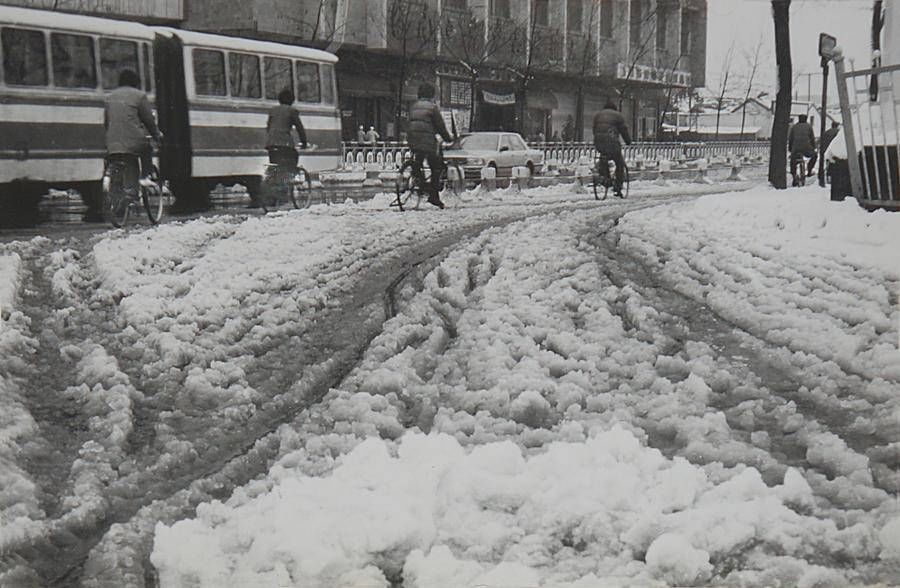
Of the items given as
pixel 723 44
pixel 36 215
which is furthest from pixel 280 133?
pixel 723 44

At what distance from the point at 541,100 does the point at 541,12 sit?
8.47 metres

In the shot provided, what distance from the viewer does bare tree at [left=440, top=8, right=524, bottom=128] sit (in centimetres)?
3328

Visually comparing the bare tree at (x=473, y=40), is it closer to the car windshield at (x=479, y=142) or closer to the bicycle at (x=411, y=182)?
the car windshield at (x=479, y=142)

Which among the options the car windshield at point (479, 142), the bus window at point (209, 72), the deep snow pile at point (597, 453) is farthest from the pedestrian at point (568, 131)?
the deep snow pile at point (597, 453)

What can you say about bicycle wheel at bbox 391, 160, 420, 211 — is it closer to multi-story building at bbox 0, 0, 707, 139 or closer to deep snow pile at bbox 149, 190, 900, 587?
multi-story building at bbox 0, 0, 707, 139

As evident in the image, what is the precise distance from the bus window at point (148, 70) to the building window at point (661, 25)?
8577 mm

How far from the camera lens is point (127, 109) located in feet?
36.0

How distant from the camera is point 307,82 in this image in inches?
692

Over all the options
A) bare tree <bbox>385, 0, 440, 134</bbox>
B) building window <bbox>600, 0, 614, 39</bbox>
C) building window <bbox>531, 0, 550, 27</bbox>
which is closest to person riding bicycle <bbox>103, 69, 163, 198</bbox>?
building window <bbox>600, 0, 614, 39</bbox>

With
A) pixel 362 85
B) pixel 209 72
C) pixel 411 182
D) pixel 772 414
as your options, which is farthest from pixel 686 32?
pixel 362 85

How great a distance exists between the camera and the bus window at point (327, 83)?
59.4 ft

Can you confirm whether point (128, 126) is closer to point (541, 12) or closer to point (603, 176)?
A: point (603, 176)

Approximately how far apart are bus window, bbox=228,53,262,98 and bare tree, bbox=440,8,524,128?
17335mm

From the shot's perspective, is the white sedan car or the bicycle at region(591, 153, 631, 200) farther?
the white sedan car
